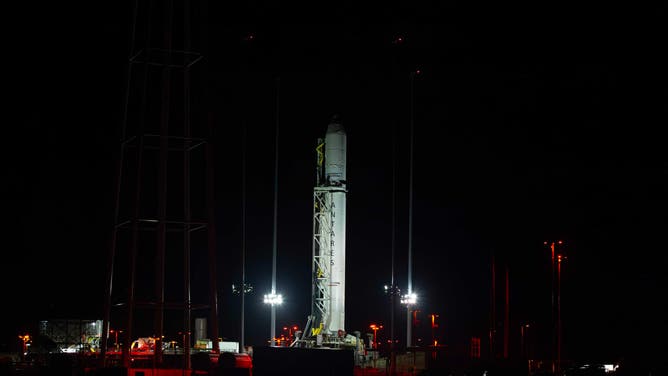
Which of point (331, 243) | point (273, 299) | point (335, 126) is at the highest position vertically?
point (335, 126)

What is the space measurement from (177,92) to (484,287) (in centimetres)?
5327

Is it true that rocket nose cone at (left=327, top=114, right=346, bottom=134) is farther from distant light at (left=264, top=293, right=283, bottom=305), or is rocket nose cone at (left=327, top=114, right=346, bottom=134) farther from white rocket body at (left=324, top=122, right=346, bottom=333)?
distant light at (left=264, top=293, right=283, bottom=305)

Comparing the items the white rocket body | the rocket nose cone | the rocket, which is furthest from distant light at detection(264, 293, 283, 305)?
the rocket nose cone

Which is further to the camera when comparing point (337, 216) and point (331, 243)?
point (337, 216)

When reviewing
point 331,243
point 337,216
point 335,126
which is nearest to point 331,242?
point 331,243

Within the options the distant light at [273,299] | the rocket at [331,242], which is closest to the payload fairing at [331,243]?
the rocket at [331,242]

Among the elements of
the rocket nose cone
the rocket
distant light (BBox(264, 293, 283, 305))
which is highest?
the rocket nose cone

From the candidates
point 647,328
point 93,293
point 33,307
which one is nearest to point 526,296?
point 647,328

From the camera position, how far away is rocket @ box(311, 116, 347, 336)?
5072cm

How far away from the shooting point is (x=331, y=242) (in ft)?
167

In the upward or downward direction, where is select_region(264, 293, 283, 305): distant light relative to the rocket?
downward

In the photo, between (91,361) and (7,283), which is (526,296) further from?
(91,361)

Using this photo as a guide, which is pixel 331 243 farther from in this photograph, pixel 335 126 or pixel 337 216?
pixel 335 126

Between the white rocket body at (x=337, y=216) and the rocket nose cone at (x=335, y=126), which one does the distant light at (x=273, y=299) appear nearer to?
the white rocket body at (x=337, y=216)
